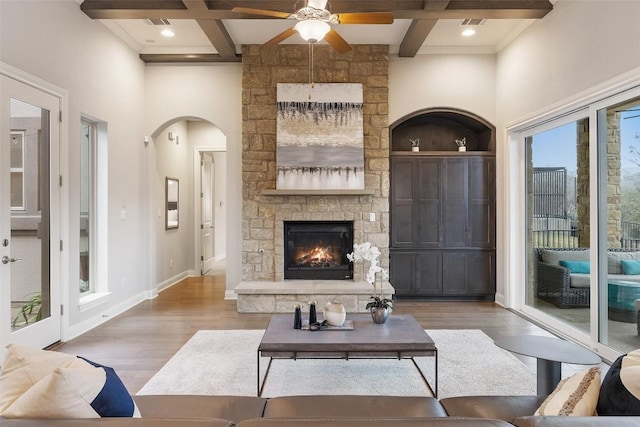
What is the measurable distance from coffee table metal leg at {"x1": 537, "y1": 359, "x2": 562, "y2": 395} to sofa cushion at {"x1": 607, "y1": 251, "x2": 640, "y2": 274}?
1.94 meters

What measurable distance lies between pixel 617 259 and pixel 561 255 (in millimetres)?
947

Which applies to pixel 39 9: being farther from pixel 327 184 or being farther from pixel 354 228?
pixel 354 228

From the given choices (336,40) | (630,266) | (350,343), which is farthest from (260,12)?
(630,266)

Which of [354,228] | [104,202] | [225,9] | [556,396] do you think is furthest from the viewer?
[354,228]

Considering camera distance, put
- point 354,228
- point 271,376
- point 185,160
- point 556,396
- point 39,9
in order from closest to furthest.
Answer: point 556,396
point 271,376
point 39,9
point 354,228
point 185,160

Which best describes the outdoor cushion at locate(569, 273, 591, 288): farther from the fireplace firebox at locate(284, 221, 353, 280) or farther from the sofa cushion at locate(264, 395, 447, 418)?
the sofa cushion at locate(264, 395, 447, 418)

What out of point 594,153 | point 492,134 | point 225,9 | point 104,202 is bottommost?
point 104,202

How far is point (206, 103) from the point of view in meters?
5.78

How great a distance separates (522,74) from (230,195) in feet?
13.7

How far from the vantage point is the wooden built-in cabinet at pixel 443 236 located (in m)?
5.78

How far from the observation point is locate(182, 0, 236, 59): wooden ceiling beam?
4157 millimetres

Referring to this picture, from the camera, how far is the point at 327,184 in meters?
5.47

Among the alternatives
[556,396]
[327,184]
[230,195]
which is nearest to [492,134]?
[327,184]

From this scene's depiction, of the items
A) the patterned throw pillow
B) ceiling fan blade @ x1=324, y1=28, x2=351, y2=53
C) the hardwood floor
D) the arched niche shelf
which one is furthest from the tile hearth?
the patterned throw pillow
